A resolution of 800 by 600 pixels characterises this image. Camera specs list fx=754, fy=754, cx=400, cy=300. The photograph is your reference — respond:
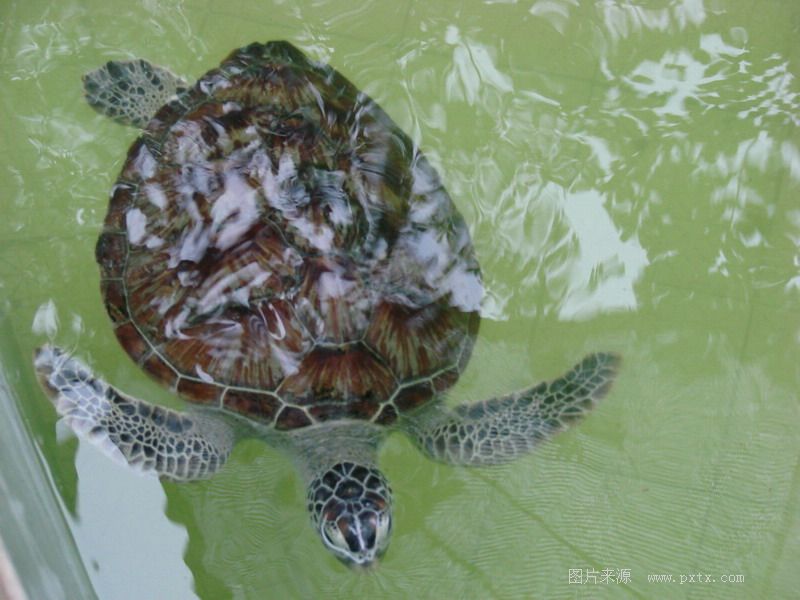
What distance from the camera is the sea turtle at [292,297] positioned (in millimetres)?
2033

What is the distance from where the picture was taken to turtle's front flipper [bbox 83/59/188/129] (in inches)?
97.5

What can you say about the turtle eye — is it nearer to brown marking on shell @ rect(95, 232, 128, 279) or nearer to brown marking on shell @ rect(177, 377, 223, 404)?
brown marking on shell @ rect(177, 377, 223, 404)

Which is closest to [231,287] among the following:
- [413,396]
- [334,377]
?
[334,377]

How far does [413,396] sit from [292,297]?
46 cm

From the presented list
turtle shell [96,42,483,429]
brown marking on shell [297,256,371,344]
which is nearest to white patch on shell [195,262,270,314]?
turtle shell [96,42,483,429]

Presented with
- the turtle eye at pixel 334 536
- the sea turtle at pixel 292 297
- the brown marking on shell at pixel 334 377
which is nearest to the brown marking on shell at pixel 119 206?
the sea turtle at pixel 292 297

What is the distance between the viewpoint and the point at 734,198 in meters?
2.69

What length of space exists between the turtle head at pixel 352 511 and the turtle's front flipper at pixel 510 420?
0.24m

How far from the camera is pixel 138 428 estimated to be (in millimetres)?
2211

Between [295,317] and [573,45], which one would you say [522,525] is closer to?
[295,317]

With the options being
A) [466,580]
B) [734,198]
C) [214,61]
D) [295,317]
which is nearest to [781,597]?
[466,580]

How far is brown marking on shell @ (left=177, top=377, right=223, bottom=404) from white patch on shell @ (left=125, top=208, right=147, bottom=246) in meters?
0.42

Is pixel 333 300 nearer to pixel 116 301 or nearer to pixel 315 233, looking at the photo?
pixel 315 233

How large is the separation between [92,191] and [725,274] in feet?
7.15
